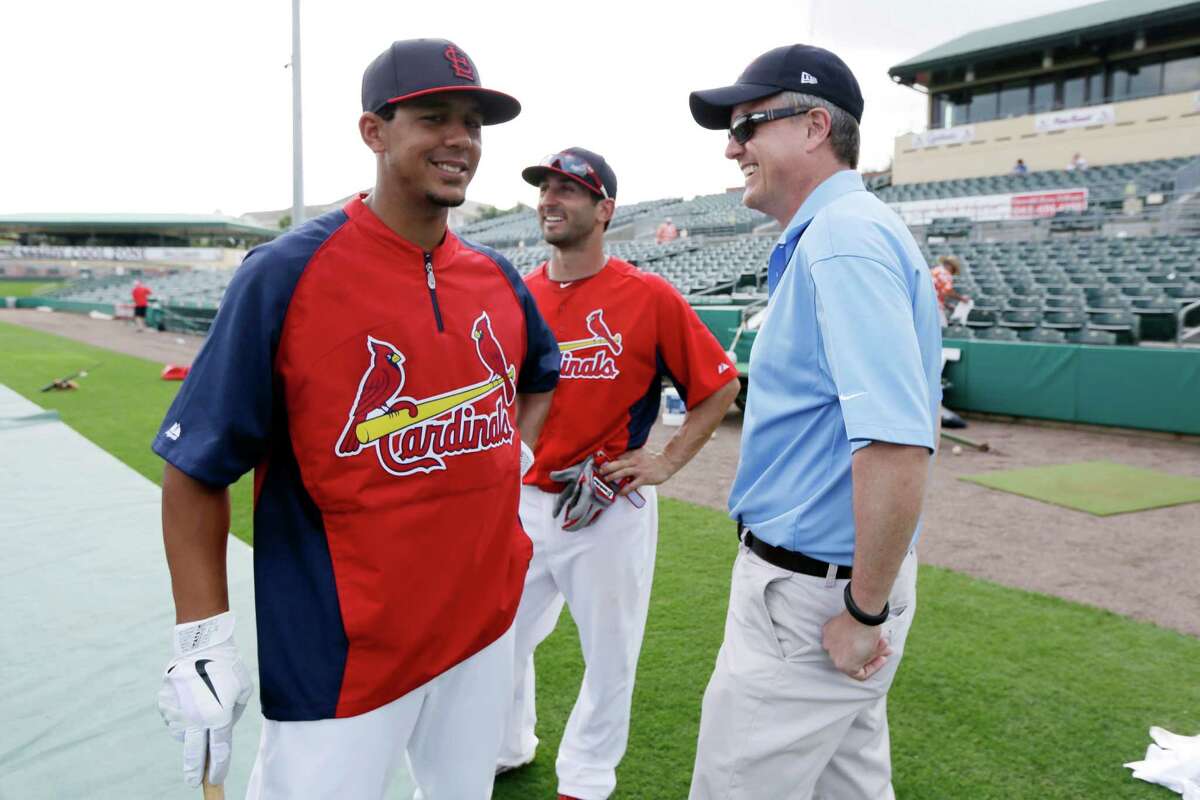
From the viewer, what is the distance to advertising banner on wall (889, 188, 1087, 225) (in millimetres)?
21219

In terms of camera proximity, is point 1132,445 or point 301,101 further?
point 301,101

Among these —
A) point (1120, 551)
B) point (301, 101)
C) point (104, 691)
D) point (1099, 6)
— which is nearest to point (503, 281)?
point (104, 691)

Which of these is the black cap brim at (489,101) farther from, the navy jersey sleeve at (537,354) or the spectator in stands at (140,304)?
the spectator in stands at (140,304)

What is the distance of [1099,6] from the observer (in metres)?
32.3

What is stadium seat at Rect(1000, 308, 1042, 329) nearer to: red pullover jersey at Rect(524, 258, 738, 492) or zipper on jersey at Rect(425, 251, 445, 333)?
red pullover jersey at Rect(524, 258, 738, 492)

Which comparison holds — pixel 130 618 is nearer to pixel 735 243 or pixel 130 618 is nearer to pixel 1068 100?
pixel 735 243

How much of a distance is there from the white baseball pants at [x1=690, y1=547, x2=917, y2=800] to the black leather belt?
0.05 feet

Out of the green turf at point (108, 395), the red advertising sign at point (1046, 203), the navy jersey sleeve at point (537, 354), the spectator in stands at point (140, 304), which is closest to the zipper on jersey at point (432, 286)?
the navy jersey sleeve at point (537, 354)

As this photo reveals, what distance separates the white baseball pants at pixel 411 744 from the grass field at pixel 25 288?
55868 mm

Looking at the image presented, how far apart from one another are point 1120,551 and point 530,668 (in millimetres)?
4486

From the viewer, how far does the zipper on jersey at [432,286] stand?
6.17ft

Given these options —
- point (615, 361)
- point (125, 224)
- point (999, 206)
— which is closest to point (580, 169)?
point (615, 361)

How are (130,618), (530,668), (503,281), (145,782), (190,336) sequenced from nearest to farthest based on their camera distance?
1. (503,281)
2. (145,782)
3. (530,668)
4. (130,618)
5. (190,336)

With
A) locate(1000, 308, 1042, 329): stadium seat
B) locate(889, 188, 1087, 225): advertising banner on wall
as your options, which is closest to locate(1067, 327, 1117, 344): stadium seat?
locate(1000, 308, 1042, 329): stadium seat
